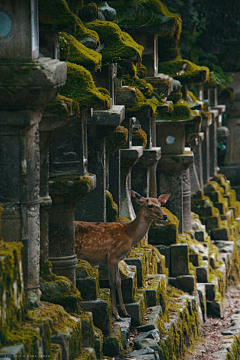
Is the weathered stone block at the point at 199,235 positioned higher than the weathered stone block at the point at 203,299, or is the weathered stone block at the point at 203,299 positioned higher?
the weathered stone block at the point at 199,235

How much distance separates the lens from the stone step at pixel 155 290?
20.0 m

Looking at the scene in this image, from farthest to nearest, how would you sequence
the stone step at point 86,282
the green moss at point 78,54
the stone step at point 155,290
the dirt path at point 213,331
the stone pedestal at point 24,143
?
the dirt path at point 213,331
the stone step at point 155,290
the stone step at point 86,282
the green moss at point 78,54
the stone pedestal at point 24,143

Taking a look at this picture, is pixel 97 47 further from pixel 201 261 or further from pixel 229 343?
pixel 201 261

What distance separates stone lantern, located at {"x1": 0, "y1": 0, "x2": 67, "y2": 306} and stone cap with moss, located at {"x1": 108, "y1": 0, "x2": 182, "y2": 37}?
10580 millimetres

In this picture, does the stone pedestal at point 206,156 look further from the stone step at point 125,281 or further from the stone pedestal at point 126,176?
the stone step at point 125,281

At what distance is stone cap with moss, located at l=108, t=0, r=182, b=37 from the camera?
23391 millimetres

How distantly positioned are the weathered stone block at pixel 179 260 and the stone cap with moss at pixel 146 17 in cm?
559

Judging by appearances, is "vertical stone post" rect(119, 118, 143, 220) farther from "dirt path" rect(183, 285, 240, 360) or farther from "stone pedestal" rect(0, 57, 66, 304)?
"stone pedestal" rect(0, 57, 66, 304)

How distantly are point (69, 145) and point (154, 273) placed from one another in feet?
23.4

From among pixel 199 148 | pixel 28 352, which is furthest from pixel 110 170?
pixel 199 148

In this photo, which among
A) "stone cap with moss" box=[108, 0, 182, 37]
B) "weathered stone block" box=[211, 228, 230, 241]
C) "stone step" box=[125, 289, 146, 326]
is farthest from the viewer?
"weathered stone block" box=[211, 228, 230, 241]

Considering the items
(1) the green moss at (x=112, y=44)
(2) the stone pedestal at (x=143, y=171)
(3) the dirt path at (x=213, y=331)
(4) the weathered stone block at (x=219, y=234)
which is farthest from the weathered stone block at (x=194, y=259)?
(1) the green moss at (x=112, y=44)

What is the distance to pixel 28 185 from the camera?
1283cm

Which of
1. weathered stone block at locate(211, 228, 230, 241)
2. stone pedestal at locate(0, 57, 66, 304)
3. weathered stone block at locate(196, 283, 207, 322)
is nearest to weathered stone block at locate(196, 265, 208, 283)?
weathered stone block at locate(196, 283, 207, 322)
